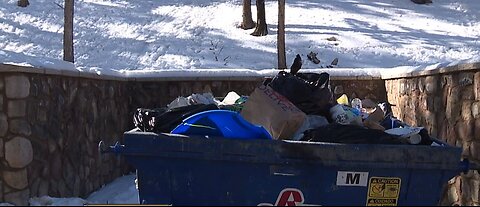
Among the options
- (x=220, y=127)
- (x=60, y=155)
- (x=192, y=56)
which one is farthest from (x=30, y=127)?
(x=192, y=56)

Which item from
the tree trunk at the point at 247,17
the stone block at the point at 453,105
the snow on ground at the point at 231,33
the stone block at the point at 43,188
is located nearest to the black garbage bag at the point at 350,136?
the stone block at the point at 453,105

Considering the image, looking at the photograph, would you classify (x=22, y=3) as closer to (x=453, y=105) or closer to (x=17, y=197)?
(x=17, y=197)

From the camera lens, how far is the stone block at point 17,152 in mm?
5590

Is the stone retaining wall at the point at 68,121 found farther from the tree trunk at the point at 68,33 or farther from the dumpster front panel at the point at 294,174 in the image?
the tree trunk at the point at 68,33

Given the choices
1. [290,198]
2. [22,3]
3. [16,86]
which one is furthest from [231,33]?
[290,198]

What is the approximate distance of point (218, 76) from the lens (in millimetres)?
9344

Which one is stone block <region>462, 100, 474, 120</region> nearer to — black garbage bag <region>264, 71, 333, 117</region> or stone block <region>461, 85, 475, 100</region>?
stone block <region>461, 85, 475, 100</region>

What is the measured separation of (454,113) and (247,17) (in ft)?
46.0

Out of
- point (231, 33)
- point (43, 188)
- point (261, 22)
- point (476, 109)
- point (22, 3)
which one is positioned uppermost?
point (22, 3)

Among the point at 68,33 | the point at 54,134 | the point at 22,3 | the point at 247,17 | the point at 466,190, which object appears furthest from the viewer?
the point at 22,3

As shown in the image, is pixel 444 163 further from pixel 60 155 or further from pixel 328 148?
pixel 60 155

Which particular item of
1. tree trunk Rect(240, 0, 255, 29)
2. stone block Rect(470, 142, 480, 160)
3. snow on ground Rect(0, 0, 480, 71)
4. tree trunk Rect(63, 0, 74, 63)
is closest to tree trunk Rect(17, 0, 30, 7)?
snow on ground Rect(0, 0, 480, 71)

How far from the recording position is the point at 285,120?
3.97 metres

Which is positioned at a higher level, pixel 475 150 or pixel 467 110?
pixel 467 110
